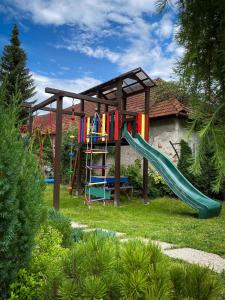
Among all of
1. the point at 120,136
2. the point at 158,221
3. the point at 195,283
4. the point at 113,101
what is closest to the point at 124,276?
the point at 195,283

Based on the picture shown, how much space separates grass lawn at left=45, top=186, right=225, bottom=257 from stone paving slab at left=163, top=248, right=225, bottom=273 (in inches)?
8.8

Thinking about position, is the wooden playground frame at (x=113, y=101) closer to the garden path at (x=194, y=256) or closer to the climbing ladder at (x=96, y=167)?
the climbing ladder at (x=96, y=167)

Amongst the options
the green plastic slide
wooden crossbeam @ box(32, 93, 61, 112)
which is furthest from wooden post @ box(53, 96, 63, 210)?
the green plastic slide

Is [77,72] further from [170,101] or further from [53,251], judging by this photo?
[53,251]

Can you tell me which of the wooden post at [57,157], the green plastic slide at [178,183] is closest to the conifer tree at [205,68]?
the green plastic slide at [178,183]

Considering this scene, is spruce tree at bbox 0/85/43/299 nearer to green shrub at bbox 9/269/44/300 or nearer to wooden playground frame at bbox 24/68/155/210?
green shrub at bbox 9/269/44/300

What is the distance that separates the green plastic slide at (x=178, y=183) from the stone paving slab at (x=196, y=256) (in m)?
3.69

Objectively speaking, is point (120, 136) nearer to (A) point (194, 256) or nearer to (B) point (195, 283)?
(A) point (194, 256)

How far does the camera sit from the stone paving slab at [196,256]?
13.0 feet

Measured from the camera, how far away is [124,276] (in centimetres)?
154

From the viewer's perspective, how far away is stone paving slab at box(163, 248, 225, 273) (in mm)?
3953

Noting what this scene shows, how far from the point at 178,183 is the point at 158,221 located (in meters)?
1.80

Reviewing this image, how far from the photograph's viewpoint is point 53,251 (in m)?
2.71

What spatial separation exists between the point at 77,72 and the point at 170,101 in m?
4.89
